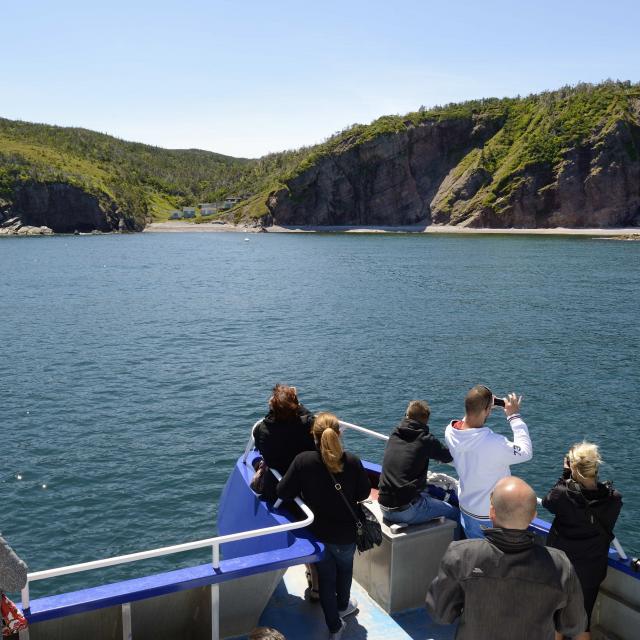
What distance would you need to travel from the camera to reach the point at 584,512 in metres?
5.29

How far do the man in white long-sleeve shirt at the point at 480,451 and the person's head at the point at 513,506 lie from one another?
8.15 ft

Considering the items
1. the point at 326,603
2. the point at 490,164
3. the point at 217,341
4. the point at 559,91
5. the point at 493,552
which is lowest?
the point at 217,341

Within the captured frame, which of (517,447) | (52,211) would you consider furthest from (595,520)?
(52,211)

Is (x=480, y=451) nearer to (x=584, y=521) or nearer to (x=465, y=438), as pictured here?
(x=465, y=438)

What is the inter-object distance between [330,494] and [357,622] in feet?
4.88

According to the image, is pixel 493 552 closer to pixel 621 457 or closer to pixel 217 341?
pixel 621 457

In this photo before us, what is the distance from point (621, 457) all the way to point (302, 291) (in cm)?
3995

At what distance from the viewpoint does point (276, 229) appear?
600ft

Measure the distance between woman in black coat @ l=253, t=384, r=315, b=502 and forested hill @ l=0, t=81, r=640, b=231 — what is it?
149344 millimetres

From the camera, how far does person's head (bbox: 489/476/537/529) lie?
3.40 m

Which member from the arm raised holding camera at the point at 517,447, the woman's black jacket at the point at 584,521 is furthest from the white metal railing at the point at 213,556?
the woman's black jacket at the point at 584,521

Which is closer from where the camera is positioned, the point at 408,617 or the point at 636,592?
the point at 636,592

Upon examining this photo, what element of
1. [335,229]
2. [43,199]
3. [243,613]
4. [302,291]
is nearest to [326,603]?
[243,613]

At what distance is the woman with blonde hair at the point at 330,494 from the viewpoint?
18.8 feet
